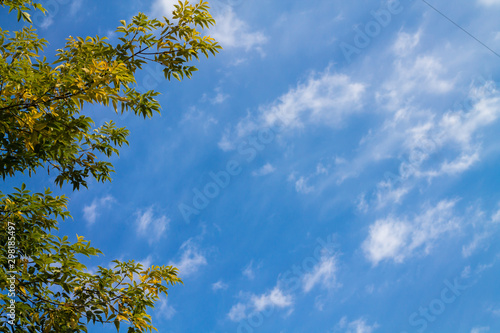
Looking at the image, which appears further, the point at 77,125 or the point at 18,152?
the point at 18,152

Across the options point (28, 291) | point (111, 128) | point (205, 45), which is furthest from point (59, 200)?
point (205, 45)

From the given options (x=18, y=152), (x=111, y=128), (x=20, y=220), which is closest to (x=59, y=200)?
(x=20, y=220)

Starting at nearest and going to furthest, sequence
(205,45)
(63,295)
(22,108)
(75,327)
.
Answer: (22,108) < (75,327) < (63,295) < (205,45)

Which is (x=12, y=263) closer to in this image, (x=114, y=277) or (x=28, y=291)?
(x=28, y=291)

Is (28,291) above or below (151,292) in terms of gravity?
above

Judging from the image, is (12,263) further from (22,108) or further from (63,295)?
(22,108)

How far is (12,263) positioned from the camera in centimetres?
361

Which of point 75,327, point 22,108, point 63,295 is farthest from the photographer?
point 63,295

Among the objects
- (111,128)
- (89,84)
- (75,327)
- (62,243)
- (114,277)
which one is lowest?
(75,327)

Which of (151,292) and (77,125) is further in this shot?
(151,292)

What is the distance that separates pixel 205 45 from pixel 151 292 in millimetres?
3116

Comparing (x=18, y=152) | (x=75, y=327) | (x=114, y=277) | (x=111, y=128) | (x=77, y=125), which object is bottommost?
(x=75, y=327)

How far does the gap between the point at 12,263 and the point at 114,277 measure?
1.03 metres

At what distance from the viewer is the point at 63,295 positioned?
12.4 feet
